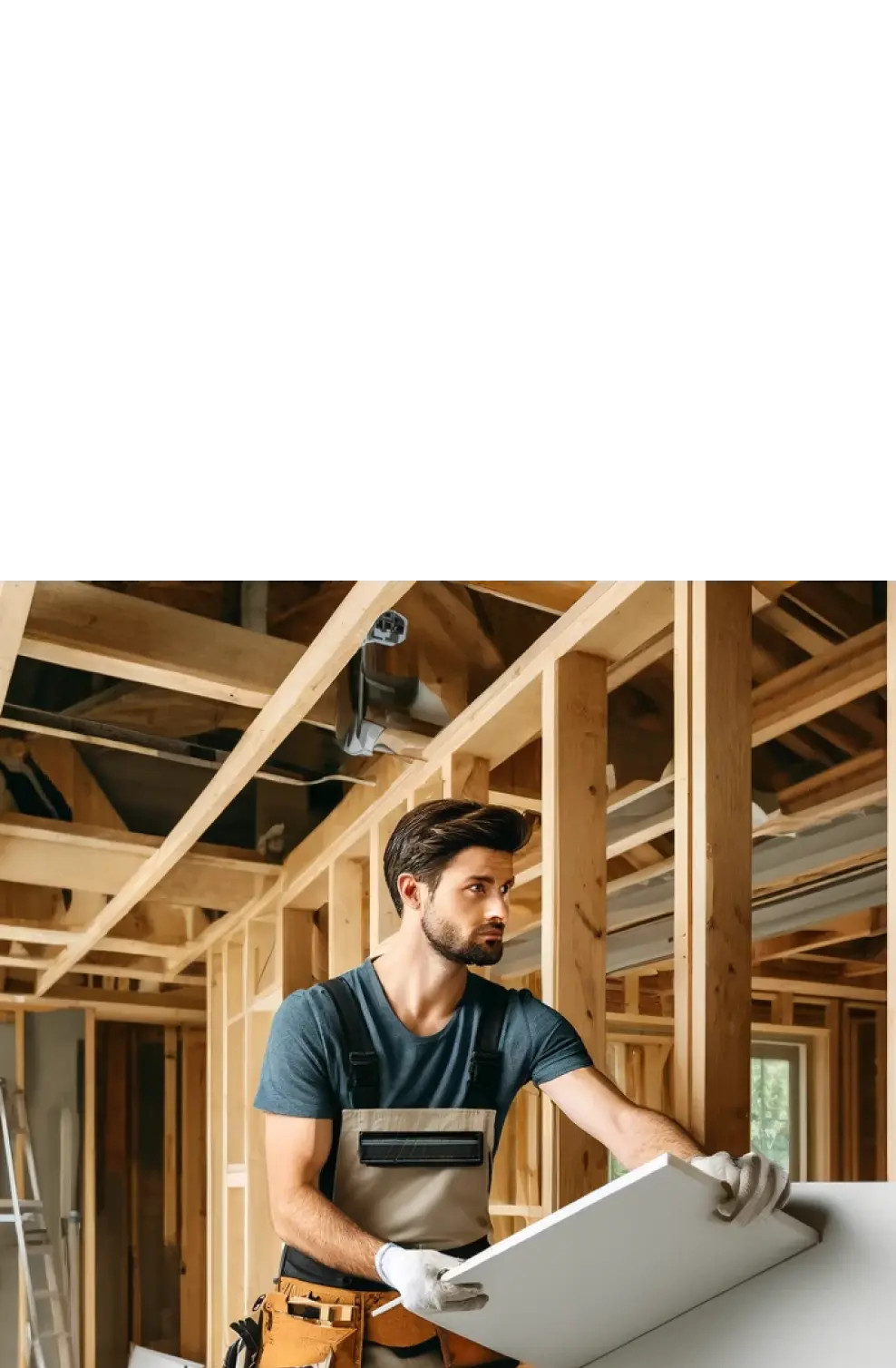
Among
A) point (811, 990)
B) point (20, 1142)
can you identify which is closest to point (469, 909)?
point (20, 1142)

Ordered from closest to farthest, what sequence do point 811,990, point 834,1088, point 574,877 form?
point 574,877, point 811,990, point 834,1088

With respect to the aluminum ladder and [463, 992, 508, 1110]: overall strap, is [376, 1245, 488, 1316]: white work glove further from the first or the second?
the aluminum ladder

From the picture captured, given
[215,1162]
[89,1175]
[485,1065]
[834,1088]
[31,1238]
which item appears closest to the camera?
[485,1065]

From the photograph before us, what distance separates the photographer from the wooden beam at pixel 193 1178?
2.61 m

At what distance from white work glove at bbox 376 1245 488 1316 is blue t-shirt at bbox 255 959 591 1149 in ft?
0.71

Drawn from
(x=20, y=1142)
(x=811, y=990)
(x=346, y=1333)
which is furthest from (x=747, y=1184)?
(x=811, y=990)

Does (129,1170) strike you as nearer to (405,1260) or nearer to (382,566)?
(405,1260)

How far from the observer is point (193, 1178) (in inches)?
109

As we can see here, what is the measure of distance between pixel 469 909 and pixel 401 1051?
239mm

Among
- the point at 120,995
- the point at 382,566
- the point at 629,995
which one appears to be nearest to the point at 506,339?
the point at 382,566

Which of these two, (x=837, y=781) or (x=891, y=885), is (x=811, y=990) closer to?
(x=837, y=781)

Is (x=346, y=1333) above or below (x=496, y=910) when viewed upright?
below

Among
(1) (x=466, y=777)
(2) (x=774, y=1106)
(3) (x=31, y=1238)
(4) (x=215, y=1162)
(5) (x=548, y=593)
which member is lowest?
(2) (x=774, y=1106)

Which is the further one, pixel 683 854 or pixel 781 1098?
pixel 781 1098
